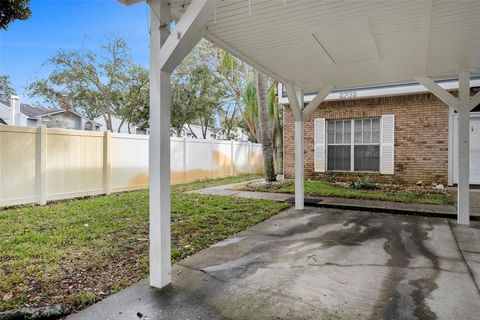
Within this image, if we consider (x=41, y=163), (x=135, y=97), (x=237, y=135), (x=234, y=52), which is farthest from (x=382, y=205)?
(x=237, y=135)

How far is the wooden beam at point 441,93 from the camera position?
519 centimetres

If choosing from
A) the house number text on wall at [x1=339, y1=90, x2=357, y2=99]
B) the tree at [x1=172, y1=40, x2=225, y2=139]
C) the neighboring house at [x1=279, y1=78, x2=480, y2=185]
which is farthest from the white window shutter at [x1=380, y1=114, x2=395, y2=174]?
the tree at [x1=172, y1=40, x2=225, y2=139]

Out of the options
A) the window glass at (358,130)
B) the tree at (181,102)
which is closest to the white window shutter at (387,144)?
the window glass at (358,130)

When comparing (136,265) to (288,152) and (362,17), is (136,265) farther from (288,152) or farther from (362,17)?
(288,152)

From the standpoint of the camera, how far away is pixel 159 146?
2.80 metres

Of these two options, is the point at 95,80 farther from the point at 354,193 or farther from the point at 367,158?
the point at 354,193

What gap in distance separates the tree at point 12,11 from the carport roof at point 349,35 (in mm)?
1907

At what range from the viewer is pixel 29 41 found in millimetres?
20047

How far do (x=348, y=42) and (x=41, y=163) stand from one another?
6682 mm

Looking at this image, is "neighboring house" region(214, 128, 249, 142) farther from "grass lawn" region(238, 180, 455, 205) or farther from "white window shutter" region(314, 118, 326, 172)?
"grass lawn" region(238, 180, 455, 205)

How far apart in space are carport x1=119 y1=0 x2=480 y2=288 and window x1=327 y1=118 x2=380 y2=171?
418cm

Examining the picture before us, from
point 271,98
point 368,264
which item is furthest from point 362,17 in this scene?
point 271,98

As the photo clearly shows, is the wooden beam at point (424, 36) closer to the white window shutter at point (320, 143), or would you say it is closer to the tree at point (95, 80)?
the white window shutter at point (320, 143)

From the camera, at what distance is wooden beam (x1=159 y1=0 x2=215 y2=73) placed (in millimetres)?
2473
